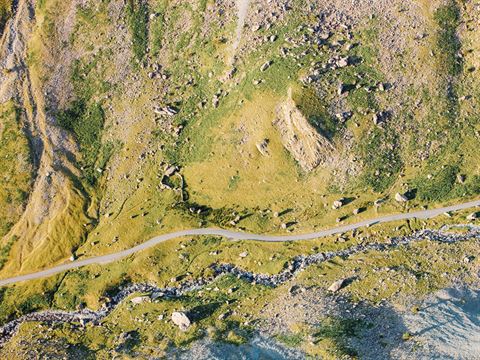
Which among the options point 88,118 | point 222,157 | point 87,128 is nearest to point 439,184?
point 222,157

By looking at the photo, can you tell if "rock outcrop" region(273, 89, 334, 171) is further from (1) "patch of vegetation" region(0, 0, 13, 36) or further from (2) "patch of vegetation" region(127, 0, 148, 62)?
(1) "patch of vegetation" region(0, 0, 13, 36)

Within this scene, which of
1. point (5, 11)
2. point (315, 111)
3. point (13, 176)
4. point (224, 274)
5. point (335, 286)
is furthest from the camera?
point (5, 11)

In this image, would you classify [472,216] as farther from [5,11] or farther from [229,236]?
[5,11]

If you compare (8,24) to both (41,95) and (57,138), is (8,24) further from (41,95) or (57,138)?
Result: (57,138)

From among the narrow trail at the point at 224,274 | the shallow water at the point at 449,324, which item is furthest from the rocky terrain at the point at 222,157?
the shallow water at the point at 449,324

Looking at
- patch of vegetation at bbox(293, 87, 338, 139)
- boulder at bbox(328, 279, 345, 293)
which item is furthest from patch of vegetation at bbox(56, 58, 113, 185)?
boulder at bbox(328, 279, 345, 293)

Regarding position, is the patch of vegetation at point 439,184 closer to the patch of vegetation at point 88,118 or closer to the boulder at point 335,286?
the boulder at point 335,286
